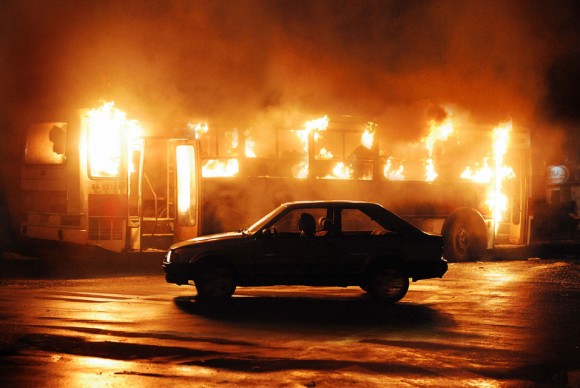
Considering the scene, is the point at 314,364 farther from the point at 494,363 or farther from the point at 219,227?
the point at 219,227

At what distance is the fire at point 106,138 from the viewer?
16547 millimetres

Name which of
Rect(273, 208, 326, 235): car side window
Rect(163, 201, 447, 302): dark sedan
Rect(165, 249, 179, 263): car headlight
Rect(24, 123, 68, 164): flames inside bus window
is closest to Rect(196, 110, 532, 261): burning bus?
Rect(273, 208, 326, 235): car side window

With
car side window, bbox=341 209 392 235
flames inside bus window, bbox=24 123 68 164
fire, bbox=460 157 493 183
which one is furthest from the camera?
fire, bbox=460 157 493 183

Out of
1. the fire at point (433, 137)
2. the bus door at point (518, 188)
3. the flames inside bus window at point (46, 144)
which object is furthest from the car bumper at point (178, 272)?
the bus door at point (518, 188)

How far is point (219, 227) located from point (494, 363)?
974 cm

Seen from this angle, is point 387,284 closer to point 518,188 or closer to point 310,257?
point 310,257

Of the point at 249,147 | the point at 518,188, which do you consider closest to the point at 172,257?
the point at 249,147

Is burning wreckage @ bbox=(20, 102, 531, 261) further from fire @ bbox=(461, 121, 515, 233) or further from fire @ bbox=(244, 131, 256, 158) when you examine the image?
fire @ bbox=(461, 121, 515, 233)

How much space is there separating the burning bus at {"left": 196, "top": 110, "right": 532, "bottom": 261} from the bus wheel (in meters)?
0.02

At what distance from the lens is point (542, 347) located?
8688 mm

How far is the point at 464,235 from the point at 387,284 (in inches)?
299

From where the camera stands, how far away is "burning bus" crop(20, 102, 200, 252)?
1642 cm

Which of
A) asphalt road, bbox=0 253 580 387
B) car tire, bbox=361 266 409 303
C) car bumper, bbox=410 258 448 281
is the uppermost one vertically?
car bumper, bbox=410 258 448 281

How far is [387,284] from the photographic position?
12.1 metres
